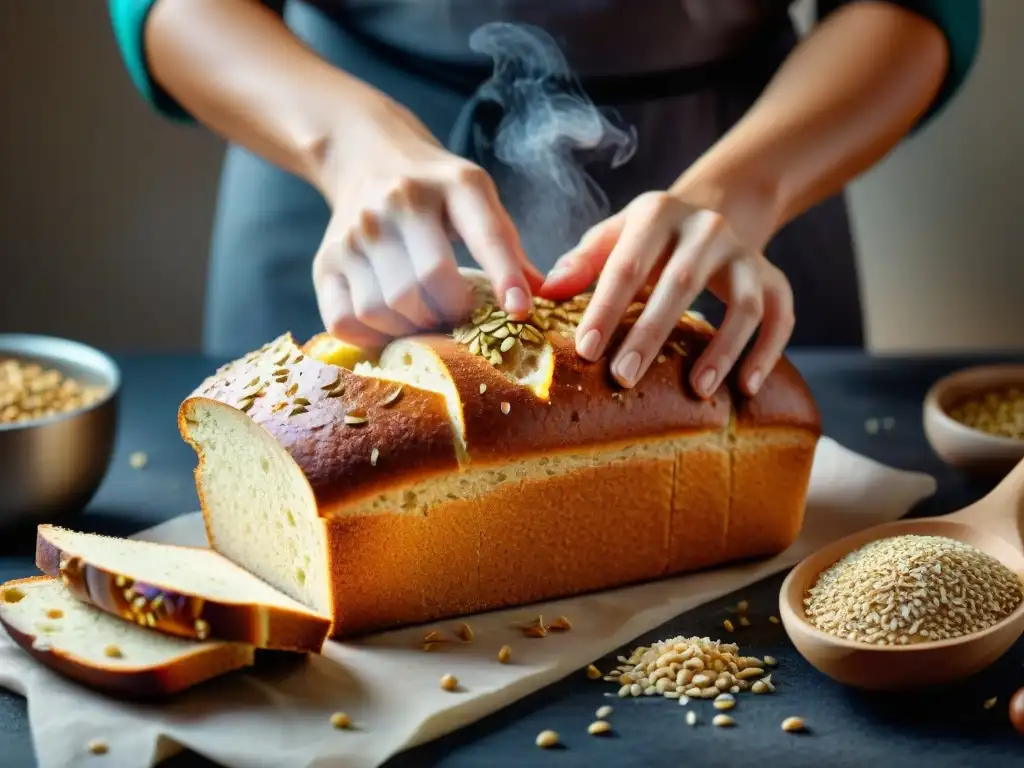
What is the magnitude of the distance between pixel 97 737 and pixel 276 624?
9.0 inches

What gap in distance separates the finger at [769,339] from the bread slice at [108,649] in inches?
30.9

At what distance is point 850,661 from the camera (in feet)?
4.63

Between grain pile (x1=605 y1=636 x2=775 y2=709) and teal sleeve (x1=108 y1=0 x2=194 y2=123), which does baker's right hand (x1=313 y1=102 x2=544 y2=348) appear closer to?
grain pile (x1=605 y1=636 x2=775 y2=709)

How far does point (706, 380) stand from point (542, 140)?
0.76m

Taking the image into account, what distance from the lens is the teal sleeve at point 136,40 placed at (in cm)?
229

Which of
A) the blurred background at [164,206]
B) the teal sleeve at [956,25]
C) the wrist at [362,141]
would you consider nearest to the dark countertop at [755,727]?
the wrist at [362,141]

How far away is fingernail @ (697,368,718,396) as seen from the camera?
1.73 m

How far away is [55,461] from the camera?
5.85 feet

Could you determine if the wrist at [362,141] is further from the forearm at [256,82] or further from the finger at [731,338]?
the finger at [731,338]

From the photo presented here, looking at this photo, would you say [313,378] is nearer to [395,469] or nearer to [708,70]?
[395,469]

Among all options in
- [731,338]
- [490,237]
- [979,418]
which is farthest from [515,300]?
[979,418]

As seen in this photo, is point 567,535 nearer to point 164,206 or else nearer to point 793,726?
Result: point 793,726

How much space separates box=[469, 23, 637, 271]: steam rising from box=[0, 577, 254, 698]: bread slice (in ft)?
3.66

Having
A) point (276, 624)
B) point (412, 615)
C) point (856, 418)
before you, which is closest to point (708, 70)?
point (856, 418)
